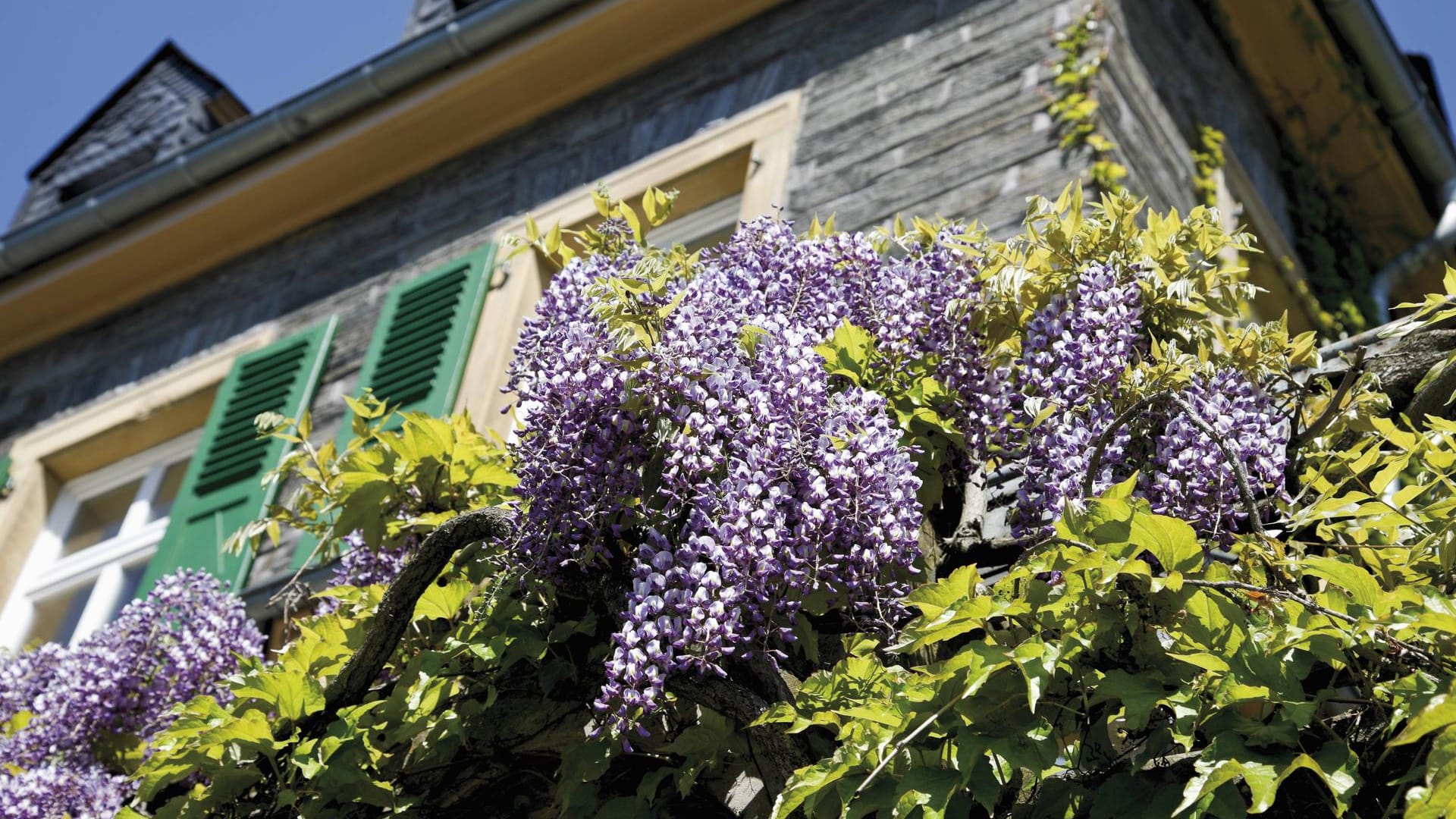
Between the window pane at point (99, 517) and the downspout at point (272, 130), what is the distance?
4.10 feet

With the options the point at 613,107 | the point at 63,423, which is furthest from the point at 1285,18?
the point at 63,423

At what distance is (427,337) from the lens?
5.98 meters

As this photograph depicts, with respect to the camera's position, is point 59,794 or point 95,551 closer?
point 59,794

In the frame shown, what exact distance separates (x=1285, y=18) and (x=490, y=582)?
4677 millimetres

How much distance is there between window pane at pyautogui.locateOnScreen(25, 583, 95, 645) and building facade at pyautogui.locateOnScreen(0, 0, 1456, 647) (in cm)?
2

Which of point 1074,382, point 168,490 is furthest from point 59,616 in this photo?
point 1074,382

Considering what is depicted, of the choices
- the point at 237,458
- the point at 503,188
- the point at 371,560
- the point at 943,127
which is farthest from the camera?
the point at 503,188

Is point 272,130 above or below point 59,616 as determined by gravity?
above

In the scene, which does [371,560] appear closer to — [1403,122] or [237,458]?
[237,458]

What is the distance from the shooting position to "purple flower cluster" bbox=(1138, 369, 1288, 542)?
101 inches

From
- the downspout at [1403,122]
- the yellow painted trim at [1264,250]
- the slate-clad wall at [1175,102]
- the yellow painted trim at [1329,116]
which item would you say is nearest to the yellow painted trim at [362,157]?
the slate-clad wall at [1175,102]

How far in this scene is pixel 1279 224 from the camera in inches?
247

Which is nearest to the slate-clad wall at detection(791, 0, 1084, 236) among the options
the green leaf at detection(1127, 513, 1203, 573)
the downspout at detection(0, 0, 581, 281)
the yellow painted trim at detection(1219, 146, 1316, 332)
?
the yellow painted trim at detection(1219, 146, 1316, 332)

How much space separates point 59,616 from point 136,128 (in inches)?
171
